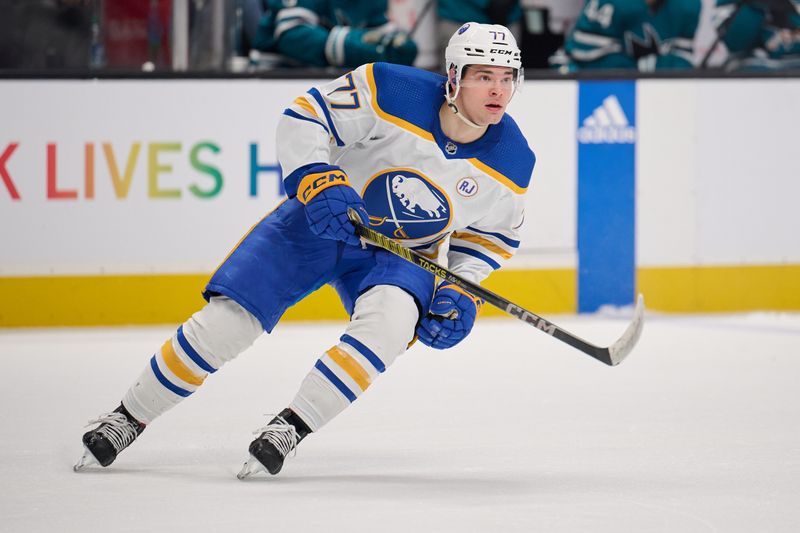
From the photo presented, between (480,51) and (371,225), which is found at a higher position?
(480,51)

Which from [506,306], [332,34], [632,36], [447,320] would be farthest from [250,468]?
[632,36]

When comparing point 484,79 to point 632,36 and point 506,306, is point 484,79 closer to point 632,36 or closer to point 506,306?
point 506,306

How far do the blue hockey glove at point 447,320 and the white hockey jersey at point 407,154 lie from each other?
0.17 m

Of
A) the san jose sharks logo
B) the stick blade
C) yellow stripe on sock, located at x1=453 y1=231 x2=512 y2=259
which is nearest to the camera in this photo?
the stick blade

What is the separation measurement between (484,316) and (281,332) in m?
0.93

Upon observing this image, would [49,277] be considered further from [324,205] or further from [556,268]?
[324,205]

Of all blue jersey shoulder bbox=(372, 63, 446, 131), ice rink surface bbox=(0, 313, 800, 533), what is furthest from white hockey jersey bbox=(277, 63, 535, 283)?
ice rink surface bbox=(0, 313, 800, 533)

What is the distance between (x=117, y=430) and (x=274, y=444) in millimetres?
374

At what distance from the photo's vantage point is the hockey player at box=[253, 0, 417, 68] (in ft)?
17.7

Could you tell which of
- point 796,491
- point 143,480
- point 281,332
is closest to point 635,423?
point 796,491

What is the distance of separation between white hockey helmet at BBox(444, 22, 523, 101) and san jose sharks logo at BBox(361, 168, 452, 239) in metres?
0.20

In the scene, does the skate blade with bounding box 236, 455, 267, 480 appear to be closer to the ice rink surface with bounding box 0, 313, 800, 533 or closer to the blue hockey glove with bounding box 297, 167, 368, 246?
the ice rink surface with bounding box 0, 313, 800, 533

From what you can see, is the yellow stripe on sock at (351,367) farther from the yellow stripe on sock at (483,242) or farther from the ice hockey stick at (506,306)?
the yellow stripe on sock at (483,242)

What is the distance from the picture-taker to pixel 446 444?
118 inches
